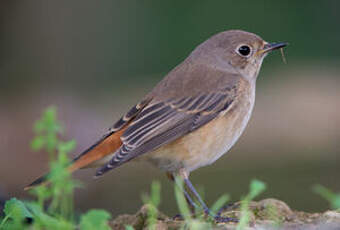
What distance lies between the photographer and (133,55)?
1596cm

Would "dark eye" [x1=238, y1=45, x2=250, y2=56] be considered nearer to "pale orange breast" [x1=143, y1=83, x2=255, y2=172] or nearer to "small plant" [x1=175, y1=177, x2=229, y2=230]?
"pale orange breast" [x1=143, y1=83, x2=255, y2=172]

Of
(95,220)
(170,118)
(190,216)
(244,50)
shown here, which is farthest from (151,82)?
(95,220)

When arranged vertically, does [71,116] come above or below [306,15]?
below

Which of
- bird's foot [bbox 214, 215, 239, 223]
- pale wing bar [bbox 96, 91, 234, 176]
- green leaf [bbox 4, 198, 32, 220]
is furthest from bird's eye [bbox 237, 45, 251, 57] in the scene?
green leaf [bbox 4, 198, 32, 220]

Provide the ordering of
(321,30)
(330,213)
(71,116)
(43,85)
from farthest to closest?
(321,30) → (43,85) → (71,116) → (330,213)

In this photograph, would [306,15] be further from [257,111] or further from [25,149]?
[25,149]

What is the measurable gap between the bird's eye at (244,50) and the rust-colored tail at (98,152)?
1400 mm

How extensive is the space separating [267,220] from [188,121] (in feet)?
4.21

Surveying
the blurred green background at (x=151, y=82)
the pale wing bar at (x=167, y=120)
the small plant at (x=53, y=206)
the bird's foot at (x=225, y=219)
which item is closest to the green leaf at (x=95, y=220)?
the small plant at (x=53, y=206)

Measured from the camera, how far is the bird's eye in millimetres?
6355

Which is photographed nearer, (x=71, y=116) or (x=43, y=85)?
(x=71, y=116)

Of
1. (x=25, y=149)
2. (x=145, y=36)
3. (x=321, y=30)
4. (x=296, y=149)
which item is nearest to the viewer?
(x=296, y=149)

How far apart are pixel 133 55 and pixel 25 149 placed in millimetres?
6968

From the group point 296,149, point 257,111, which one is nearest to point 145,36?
point 257,111
